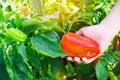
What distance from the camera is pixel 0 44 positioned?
36.7 inches

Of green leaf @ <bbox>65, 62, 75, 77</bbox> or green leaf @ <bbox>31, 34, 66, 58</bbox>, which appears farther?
green leaf @ <bbox>65, 62, 75, 77</bbox>

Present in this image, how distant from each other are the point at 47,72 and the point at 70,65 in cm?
15

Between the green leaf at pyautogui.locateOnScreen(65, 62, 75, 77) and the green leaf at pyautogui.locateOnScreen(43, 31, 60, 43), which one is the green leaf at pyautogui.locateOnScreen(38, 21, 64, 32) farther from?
the green leaf at pyautogui.locateOnScreen(65, 62, 75, 77)

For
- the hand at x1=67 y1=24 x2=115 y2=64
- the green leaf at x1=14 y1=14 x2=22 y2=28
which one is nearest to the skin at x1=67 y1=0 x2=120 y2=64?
the hand at x1=67 y1=24 x2=115 y2=64

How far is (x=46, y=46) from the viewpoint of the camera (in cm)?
93

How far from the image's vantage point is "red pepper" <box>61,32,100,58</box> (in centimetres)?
99

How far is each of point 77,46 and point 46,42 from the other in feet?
0.38

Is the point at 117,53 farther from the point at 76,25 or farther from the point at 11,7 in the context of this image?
the point at 11,7

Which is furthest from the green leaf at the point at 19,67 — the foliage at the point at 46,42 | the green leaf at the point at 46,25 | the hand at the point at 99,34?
the hand at the point at 99,34

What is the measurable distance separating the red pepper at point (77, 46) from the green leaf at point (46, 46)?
0.19ft

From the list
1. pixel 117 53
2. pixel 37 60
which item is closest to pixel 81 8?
pixel 117 53

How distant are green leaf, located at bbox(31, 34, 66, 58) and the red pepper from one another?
0.19 feet

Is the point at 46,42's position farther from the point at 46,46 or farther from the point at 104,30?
the point at 104,30

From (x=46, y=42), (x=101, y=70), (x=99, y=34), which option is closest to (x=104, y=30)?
(x=99, y=34)
